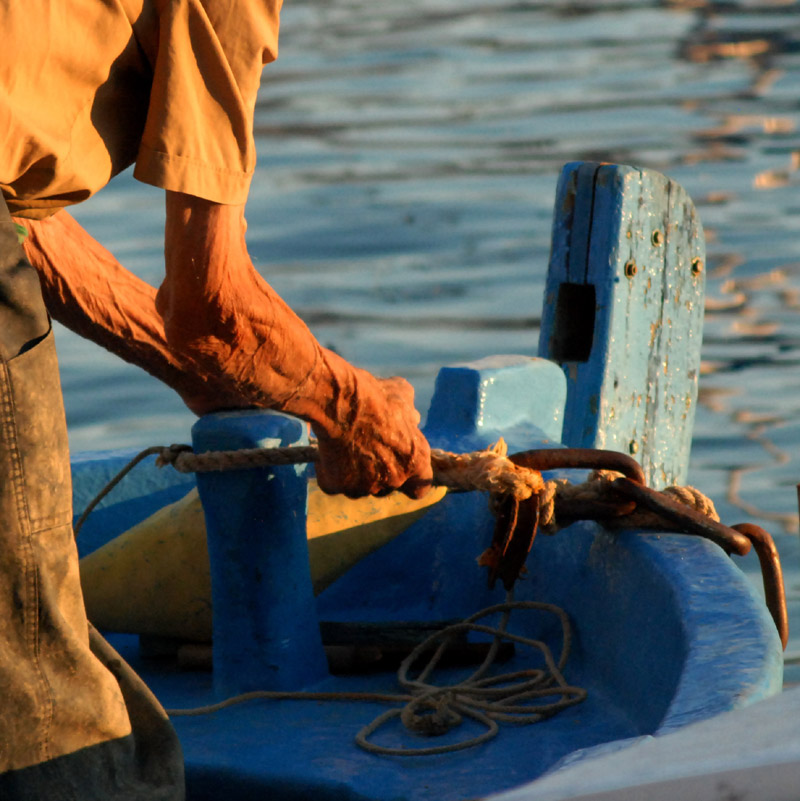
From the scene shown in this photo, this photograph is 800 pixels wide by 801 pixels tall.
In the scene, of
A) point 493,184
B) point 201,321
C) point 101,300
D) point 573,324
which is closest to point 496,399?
point 573,324

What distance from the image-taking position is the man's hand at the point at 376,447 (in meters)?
2.40

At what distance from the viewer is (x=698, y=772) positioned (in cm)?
118

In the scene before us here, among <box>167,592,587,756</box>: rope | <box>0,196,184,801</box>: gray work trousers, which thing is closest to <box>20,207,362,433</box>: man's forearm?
<box>0,196,184,801</box>: gray work trousers

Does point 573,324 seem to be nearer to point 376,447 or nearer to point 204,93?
point 376,447

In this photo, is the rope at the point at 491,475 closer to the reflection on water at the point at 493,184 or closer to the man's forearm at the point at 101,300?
the man's forearm at the point at 101,300

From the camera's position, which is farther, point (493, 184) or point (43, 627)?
point (493, 184)

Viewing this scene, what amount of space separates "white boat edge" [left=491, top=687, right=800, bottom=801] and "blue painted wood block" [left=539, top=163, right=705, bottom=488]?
2127 millimetres

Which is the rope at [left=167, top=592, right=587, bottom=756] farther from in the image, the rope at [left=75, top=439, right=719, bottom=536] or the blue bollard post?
the rope at [left=75, top=439, right=719, bottom=536]

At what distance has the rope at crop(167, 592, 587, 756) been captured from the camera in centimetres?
250

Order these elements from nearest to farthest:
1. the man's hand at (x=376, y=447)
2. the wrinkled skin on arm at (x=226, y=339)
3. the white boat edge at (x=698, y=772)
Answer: the white boat edge at (x=698, y=772) → the wrinkled skin on arm at (x=226, y=339) → the man's hand at (x=376, y=447)

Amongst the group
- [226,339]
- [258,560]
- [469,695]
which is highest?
[226,339]

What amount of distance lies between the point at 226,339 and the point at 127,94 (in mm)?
405

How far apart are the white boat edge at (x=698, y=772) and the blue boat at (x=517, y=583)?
0.25 m

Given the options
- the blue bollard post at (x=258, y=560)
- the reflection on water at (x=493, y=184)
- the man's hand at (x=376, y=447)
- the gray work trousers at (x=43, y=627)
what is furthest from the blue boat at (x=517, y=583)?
the reflection on water at (x=493, y=184)
